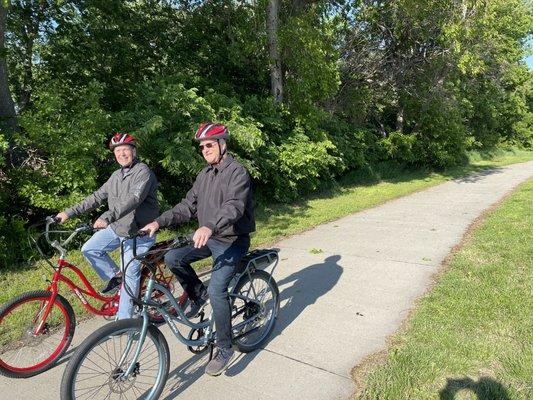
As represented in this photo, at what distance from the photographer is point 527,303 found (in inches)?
173

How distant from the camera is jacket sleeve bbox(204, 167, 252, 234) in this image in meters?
3.03

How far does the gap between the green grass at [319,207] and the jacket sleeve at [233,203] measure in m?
1.69

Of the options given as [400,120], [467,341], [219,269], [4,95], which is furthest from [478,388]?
[400,120]

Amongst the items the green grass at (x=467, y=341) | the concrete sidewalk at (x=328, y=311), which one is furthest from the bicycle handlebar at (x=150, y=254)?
the green grass at (x=467, y=341)

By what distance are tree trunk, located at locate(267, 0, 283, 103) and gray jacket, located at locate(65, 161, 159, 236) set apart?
8028 mm

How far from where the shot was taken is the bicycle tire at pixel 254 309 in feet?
12.0

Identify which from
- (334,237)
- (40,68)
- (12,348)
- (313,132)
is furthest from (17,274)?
(313,132)

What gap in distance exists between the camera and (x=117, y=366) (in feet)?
9.21

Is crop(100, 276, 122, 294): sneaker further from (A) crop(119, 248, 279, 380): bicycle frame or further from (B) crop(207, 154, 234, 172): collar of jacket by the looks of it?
(B) crop(207, 154, 234, 172): collar of jacket

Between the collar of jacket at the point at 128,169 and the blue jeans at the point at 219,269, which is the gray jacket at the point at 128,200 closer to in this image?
the collar of jacket at the point at 128,169

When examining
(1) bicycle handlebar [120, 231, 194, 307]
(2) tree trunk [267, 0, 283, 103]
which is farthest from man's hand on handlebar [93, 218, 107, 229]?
(2) tree trunk [267, 0, 283, 103]

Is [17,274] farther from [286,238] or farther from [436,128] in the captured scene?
[436,128]

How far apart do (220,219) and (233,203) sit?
168 mm

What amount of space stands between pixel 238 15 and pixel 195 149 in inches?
212
